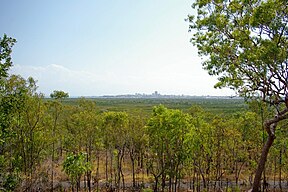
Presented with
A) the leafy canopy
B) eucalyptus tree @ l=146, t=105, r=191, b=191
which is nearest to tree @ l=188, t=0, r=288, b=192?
the leafy canopy

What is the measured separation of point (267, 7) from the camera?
7.89 meters

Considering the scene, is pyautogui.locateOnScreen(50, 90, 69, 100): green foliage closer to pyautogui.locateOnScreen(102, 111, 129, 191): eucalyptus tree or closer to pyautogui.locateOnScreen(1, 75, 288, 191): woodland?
pyautogui.locateOnScreen(1, 75, 288, 191): woodland

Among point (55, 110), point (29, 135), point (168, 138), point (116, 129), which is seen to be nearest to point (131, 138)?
point (116, 129)

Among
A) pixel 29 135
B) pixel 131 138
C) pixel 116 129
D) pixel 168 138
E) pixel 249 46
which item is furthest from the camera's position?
pixel 131 138

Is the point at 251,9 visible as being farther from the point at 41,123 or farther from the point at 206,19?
the point at 41,123

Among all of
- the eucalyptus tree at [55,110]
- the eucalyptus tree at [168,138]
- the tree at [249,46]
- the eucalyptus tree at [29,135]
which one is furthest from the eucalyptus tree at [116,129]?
the tree at [249,46]

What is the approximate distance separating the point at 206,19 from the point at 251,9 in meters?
1.52

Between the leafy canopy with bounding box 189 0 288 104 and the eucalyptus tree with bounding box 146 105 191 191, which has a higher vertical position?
the leafy canopy with bounding box 189 0 288 104

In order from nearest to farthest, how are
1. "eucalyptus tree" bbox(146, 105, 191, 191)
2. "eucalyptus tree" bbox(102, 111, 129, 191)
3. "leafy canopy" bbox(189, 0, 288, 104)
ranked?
"leafy canopy" bbox(189, 0, 288, 104) < "eucalyptus tree" bbox(146, 105, 191, 191) < "eucalyptus tree" bbox(102, 111, 129, 191)

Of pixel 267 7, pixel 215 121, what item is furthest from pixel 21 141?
pixel 267 7

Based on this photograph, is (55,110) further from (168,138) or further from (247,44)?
(247,44)

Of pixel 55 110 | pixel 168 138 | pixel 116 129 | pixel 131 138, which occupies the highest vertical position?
pixel 55 110

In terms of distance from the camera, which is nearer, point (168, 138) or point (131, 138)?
point (168, 138)

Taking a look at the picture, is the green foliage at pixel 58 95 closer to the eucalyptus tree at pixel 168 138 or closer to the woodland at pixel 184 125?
the woodland at pixel 184 125
